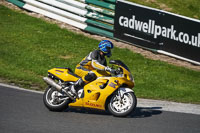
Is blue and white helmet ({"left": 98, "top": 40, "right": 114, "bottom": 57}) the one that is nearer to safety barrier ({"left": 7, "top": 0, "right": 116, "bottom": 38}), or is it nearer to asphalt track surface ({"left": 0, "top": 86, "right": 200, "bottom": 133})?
asphalt track surface ({"left": 0, "top": 86, "right": 200, "bottom": 133})

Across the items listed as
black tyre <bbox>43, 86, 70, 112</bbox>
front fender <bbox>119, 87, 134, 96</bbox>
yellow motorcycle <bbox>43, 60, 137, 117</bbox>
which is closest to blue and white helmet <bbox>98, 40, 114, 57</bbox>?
yellow motorcycle <bbox>43, 60, 137, 117</bbox>

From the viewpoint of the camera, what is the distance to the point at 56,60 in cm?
1312

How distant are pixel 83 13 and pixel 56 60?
148 inches

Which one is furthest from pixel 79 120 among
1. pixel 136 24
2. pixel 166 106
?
pixel 136 24

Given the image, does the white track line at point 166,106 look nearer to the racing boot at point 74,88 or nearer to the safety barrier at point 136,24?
the racing boot at point 74,88

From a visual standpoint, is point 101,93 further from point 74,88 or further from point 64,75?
point 64,75

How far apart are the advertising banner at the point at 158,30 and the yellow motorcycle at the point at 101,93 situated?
20.7 feet

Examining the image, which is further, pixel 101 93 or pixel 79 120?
pixel 101 93

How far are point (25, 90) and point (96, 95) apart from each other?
258cm

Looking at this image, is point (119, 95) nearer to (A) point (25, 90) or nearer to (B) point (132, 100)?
(B) point (132, 100)

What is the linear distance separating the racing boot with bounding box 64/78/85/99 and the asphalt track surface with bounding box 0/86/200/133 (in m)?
0.40

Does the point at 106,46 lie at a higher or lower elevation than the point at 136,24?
higher

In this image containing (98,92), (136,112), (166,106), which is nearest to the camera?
(98,92)

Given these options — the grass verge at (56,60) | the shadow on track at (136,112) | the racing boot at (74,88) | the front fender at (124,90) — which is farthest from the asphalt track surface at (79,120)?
the grass verge at (56,60)
